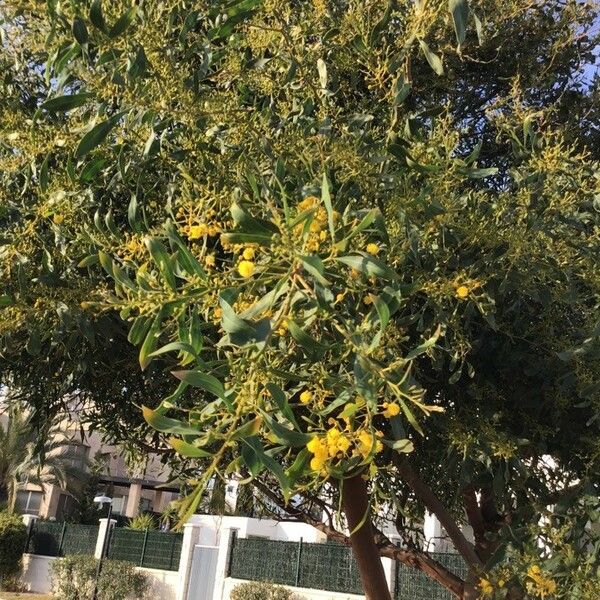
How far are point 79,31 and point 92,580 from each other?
45.3 ft

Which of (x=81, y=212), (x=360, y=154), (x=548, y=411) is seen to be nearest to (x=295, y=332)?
(x=360, y=154)

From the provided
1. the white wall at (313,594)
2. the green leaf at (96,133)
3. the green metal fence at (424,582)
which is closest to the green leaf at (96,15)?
the green leaf at (96,133)

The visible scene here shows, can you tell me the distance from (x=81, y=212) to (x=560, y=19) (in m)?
2.41

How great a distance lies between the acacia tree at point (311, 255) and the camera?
5.03ft

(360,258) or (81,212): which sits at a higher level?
(81,212)

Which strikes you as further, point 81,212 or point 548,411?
point 548,411

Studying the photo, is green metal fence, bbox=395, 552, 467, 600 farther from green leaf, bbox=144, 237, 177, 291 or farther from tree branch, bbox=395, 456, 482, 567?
green leaf, bbox=144, 237, 177, 291

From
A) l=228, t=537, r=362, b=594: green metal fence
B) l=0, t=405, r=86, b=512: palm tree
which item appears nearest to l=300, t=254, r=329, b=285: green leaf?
l=228, t=537, r=362, b=594: green metal fence

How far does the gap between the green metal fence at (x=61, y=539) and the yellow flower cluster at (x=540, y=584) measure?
1446 centimetres

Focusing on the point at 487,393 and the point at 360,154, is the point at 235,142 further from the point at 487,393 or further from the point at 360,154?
the point at 487,393

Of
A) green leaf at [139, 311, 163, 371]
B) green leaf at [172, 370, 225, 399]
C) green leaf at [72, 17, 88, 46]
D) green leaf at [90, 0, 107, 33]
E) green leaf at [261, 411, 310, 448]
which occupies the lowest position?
green leaf at [261, 411, 310, 448]

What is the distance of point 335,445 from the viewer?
4.90ft

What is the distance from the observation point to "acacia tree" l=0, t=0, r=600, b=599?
5.03 feet

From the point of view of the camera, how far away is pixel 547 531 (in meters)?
2.50
